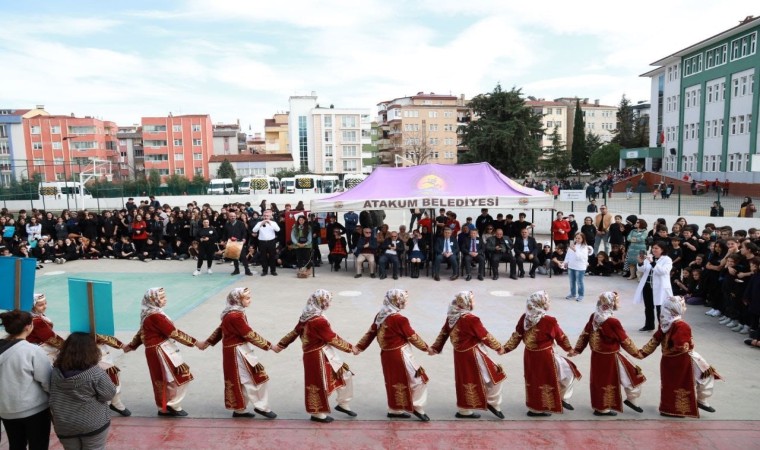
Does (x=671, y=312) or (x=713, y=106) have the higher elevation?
(x=713, y=106)

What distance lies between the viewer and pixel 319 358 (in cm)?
609

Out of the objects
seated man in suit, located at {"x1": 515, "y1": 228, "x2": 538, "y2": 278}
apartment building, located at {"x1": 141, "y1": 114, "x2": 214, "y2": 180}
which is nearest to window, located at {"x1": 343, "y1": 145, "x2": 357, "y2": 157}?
apartment building, located at {"x1": 141, "y1": 114, "x2": 214, "y2": 180}

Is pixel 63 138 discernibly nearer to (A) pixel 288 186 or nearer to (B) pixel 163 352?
(A) pixel 288 186

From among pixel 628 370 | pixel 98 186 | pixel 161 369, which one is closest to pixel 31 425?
pixel 161 369

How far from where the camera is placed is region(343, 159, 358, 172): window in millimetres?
82688

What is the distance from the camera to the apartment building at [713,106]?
1540 inches

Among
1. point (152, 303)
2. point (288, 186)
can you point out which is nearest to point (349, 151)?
point (288, 186)

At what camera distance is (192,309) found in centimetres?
1143

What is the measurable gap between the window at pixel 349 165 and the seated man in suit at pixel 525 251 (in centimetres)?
6899

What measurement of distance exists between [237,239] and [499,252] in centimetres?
721

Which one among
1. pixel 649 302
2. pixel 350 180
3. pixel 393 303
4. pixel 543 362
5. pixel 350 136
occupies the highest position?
pixel 350 136

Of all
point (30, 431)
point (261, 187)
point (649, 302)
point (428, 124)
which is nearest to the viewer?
point (30, 431)

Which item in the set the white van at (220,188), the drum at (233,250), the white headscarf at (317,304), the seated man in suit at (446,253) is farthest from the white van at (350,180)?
the white headscarf at (317,304)

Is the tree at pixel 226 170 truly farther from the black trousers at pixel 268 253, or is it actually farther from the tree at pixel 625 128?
the black trousers at pixel 268 253
